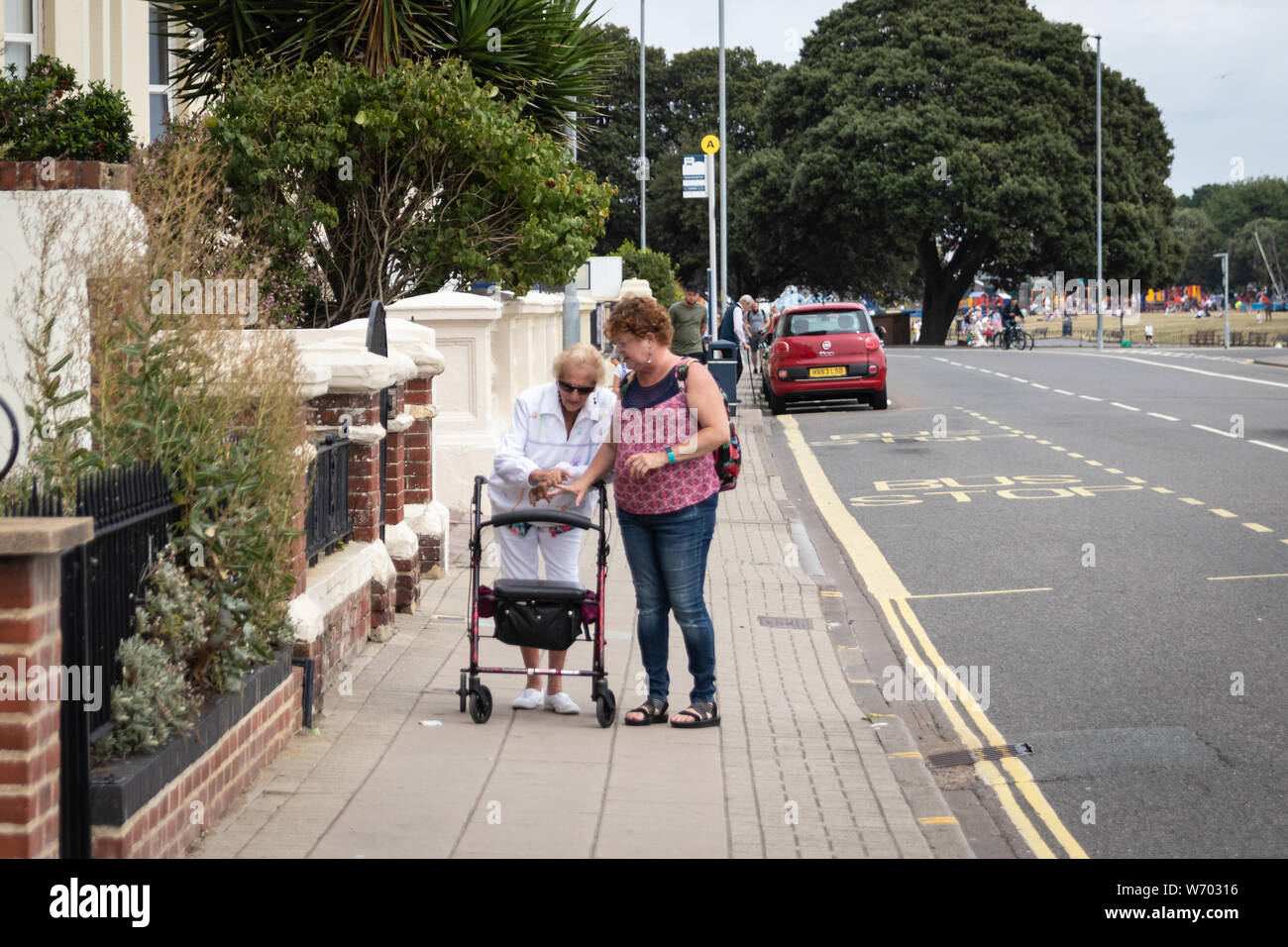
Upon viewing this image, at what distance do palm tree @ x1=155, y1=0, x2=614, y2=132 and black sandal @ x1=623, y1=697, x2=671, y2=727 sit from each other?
7430 mm

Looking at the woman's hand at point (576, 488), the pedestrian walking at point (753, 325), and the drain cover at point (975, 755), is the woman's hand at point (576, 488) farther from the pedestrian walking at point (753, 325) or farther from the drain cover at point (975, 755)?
the pedestrian walking at point (753, 325)

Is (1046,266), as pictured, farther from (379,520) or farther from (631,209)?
(379,520)

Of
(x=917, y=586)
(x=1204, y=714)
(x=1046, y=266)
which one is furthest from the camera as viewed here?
(x=1046, y=266)

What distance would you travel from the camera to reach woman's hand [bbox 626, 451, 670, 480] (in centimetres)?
619

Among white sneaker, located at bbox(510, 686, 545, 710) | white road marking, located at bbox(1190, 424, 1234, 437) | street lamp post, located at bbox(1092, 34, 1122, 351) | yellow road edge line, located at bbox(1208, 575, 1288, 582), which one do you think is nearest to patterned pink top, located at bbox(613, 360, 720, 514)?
white sneaker, located at bbox(510, 686, 545, 710)

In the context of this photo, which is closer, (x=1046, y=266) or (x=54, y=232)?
(x=54, y=232)

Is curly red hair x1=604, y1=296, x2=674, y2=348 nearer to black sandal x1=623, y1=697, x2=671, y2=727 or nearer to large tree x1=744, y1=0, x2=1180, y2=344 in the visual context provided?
black sandal x1=623, y1=697, x2=671, y2=727

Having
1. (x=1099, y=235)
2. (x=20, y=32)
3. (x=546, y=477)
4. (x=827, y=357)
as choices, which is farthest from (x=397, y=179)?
(x=1099, y=235)

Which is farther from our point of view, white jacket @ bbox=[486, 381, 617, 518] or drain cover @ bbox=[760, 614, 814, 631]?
drain cover @ bbox=[760, 614, 814, 631]

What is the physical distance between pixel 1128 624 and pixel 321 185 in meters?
7.46

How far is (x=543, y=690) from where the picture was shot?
280 inches

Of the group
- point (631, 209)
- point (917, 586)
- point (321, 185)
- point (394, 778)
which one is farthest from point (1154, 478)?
point (631, 209)

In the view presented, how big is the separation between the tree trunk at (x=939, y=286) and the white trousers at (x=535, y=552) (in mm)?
55779

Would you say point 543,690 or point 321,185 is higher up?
point 321,185
